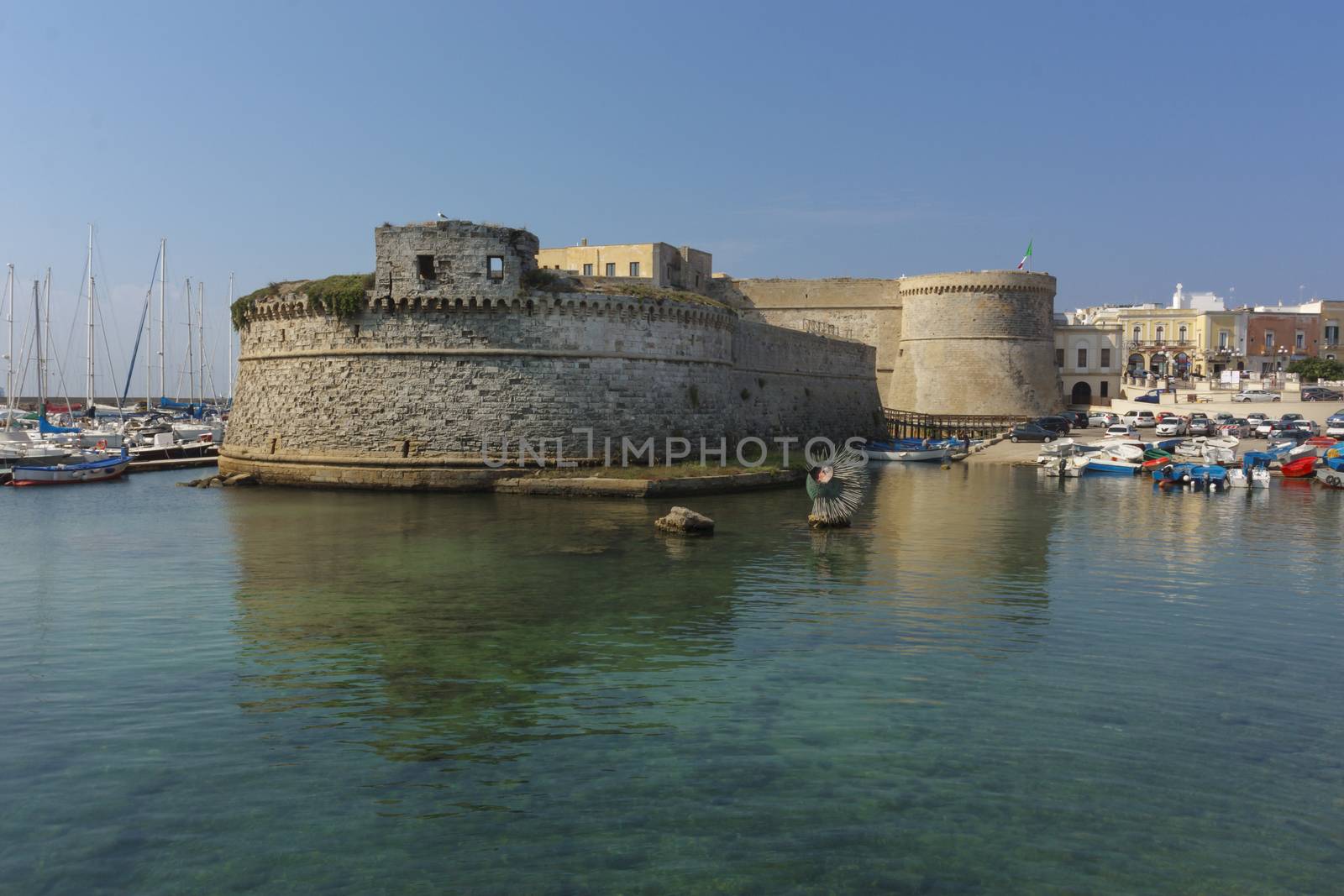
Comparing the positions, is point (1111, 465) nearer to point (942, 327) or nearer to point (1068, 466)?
point (1068, 466)

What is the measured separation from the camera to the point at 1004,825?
18.9 ft

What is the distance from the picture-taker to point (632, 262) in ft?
137

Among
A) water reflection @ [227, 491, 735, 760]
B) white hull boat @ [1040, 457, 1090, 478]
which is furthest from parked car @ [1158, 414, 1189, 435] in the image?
water reflection @ [227, 491, 735, 760]

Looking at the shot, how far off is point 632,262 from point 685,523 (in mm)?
26917

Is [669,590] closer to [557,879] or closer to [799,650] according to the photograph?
[799,650]

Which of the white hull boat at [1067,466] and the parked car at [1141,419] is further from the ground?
the parked car at [1141,419]

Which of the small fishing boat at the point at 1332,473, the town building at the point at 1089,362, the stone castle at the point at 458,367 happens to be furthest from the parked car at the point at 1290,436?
the stone castle at the point at 458,367

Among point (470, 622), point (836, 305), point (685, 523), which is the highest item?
point (836, 305)

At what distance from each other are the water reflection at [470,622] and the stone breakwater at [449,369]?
5.06 metres

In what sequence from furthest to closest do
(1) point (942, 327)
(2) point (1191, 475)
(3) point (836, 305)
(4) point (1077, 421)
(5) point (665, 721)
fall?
(3) point (836, 305) < (1) point (942, 327) < (4) point (1077, 421) < (2) point (1191, 475) < (5) point (665, 721)

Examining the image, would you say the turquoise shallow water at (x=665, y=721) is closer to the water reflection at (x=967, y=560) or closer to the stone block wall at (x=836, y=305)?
the water reflection at (x=967, y=560)

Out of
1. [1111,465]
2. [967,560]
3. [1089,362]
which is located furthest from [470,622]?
[1089,362]

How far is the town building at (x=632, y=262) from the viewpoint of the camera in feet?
137

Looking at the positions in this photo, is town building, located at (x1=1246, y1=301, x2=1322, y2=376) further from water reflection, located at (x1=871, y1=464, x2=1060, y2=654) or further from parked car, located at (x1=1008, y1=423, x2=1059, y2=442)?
water reflection, located at (x1=871, y1=464, x2=1060, y2=654)
